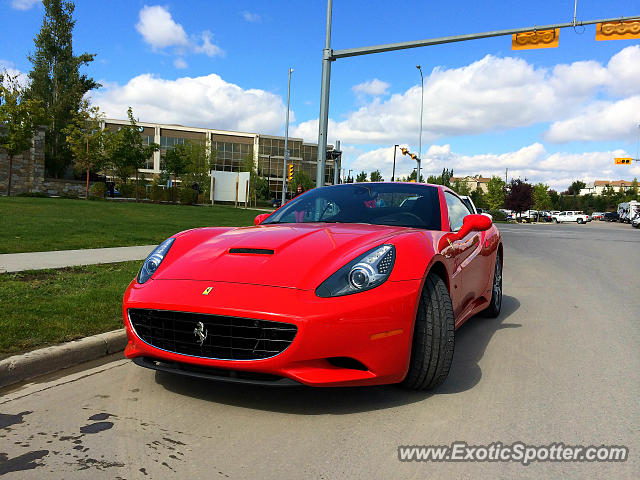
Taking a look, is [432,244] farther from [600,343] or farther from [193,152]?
[193,152]

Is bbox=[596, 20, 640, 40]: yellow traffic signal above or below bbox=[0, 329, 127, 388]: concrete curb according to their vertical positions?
above

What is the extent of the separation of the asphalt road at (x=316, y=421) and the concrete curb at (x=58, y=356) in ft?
0.46

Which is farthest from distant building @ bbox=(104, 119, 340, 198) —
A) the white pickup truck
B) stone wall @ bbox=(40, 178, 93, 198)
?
stone wall @ bbox=(40, 178, 93, 198)

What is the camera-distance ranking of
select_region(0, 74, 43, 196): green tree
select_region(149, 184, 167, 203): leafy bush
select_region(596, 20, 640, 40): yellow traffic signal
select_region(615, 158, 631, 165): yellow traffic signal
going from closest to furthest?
1. select_region(596, 20, 640, 40): yellow traffic signal
2. select_region(0, 74, 43, 196): green tree
3. select_region(149, 184, 167, 203): leafy bush
4. select_region(615, 158, 631, 165): yellow traffic signal

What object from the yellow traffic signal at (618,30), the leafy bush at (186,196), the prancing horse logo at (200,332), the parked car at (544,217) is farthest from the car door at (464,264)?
the parked car at (544,217)

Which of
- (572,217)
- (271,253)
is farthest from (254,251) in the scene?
(572,217)

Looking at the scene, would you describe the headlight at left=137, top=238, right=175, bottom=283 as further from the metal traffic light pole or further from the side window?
the metal traffic light pole

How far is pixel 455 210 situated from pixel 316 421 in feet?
8.42

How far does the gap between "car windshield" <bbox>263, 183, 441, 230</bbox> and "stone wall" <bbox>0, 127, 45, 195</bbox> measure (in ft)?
108

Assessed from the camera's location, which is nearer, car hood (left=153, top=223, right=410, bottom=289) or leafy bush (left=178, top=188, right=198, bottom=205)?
car hood (left=153, top=223, right=410, bottom=289)

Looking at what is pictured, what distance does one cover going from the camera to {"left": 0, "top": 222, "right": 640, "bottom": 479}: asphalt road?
2523mm

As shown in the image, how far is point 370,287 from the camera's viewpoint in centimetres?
310

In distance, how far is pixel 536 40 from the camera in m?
15.0

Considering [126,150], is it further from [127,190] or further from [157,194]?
[127,190]
